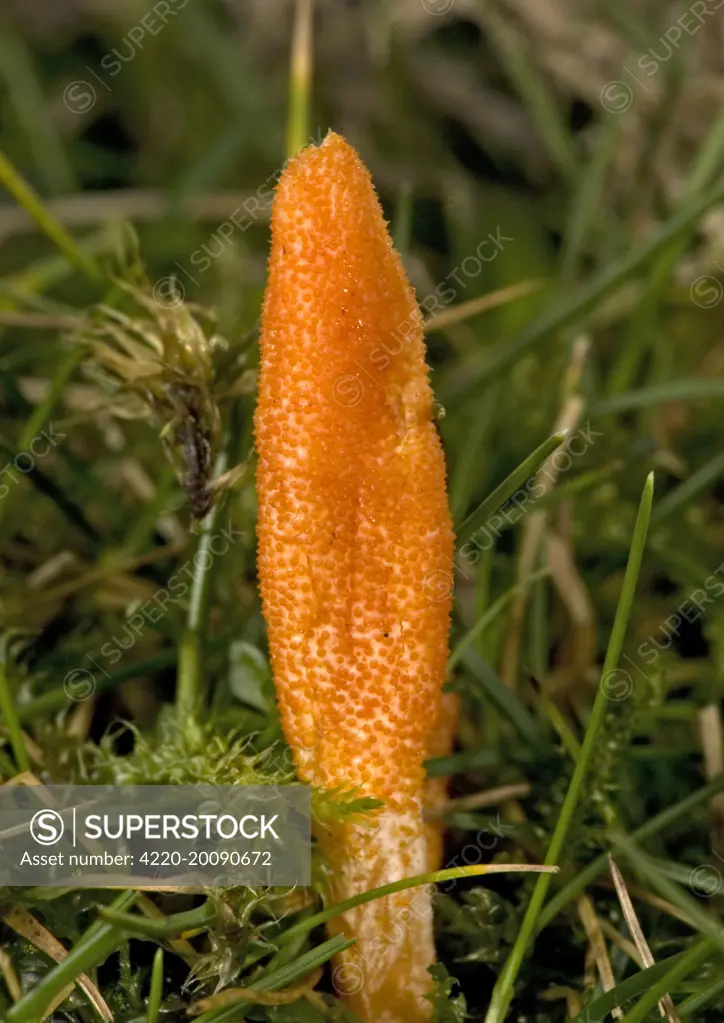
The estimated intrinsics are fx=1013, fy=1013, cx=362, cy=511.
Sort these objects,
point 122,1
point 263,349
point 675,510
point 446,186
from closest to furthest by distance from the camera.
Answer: point 263,349
point 675,510
point 446,186
point 122,1

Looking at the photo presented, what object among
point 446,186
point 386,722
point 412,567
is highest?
point 446,186

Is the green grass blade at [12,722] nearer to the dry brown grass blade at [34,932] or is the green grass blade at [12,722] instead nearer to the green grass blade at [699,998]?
the dry brown grass blade at [34,932]

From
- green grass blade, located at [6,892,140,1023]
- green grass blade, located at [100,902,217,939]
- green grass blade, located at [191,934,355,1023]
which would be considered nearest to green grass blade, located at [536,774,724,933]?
green grass blade, located at [191,934,355,1023]

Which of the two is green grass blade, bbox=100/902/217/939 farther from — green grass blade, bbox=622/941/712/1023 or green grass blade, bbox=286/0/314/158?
green grass blade, bbox=286/0/314/158

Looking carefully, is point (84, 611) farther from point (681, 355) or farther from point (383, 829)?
point (681, 355)

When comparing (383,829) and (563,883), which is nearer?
(383,829)

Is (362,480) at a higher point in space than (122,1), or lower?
lower

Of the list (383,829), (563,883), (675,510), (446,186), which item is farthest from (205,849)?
(446,186)

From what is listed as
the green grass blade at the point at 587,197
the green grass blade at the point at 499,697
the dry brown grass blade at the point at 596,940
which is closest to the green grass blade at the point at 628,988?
the dry brown grass blade at the point at 596,940
